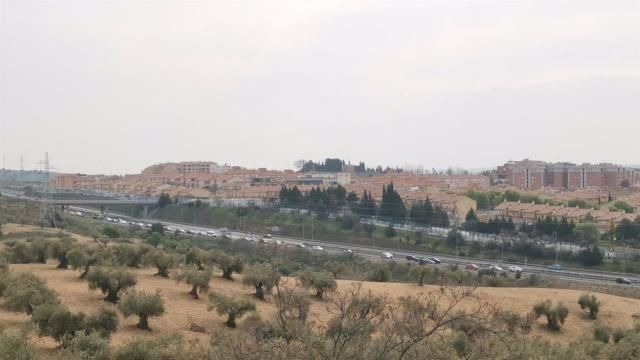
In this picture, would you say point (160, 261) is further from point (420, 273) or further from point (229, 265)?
point (420, 273)

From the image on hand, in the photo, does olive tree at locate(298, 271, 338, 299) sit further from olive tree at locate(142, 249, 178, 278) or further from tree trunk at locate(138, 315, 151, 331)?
tree trunk at locate(138, 315, 151, 331)

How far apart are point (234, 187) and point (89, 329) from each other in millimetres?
84601

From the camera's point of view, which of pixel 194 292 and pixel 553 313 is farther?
pixel 553 313

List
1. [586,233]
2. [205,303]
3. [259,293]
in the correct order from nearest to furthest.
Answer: [205,303] → [259,293] → [586,233]

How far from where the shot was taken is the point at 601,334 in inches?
768

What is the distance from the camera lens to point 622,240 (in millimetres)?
45875

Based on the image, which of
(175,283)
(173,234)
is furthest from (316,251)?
(175,283)

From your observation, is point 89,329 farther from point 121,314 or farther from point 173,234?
point 173,234

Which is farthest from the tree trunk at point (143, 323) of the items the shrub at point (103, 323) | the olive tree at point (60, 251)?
the olive tree at point (60, 251)

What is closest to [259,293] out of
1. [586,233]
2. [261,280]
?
[261,280]

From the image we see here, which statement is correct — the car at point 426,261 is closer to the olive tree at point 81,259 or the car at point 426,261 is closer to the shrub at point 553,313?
the shrub at point 553,313

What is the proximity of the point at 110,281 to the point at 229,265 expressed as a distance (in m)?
7.19

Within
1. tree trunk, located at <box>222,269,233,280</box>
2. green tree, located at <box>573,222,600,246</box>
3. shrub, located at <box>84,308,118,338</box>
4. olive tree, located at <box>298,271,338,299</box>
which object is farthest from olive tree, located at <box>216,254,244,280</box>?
green tree, located at <box>573,222,600,246</box>

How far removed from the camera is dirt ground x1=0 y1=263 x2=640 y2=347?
17.4 m
